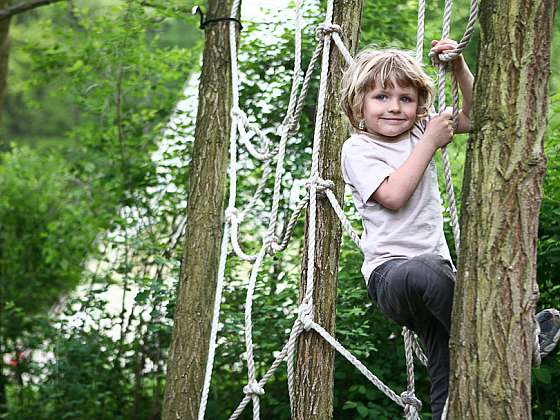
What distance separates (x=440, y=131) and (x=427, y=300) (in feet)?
1.23

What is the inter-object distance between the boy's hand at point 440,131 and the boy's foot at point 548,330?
45cm

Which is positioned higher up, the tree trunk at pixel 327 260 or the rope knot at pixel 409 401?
the tree trunk at pixel 327 260

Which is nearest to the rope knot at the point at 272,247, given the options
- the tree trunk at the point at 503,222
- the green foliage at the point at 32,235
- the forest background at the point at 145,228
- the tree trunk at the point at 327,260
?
the tree trunk at the point at 327,260

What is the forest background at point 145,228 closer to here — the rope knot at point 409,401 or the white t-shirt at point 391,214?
the rope knot at point 409,401

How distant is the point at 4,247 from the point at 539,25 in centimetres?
525

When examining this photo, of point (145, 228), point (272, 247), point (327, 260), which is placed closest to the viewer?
point (327, 260)

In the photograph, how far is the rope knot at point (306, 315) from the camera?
2.40 metres

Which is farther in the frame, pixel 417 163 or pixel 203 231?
pixel 203 231

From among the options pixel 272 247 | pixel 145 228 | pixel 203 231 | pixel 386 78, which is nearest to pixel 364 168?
pixel 386 78

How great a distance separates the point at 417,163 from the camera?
1.93 m

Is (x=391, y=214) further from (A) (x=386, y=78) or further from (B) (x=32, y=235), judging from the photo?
(B) (x=32, y=235)

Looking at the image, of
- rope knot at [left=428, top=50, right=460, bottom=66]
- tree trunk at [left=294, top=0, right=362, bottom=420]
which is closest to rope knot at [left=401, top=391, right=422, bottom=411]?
tree trunk at [left=294, top=0, right=362, bottom=420]

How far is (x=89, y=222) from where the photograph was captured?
536cm

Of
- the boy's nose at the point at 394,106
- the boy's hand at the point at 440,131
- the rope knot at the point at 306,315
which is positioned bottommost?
the rope knot at the point at 306,315
